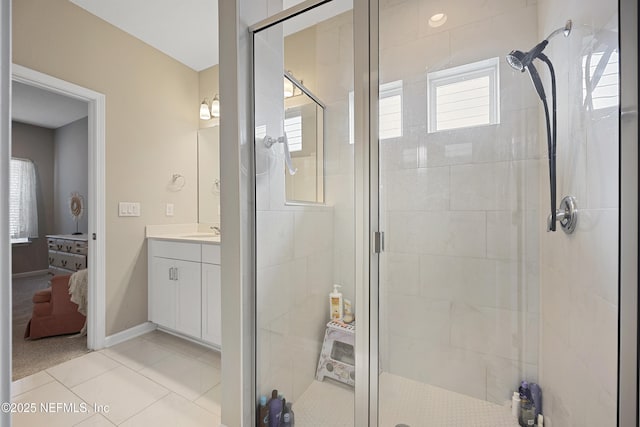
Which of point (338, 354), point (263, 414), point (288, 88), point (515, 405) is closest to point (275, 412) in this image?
point (263, 414)

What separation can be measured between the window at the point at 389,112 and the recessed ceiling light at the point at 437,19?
369 millimetres

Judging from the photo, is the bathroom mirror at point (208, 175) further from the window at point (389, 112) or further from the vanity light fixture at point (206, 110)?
the window at point (389, 112)

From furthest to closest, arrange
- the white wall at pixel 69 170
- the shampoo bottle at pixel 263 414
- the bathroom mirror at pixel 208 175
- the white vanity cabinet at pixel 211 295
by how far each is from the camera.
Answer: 1. the white wall at pixel 69 170
2. the bathroom mirror at pixel 208 175
3. the white vanity cabinet at pixel 211 295
4. the shampoo bottle at pixel 263 414

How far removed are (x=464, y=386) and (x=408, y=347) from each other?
339 mm

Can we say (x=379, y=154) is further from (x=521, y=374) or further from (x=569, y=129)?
(x=521, y=374)

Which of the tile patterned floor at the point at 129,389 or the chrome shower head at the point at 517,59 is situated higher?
the chrome shower head at the point at 517,59

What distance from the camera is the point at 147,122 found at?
8.29ft

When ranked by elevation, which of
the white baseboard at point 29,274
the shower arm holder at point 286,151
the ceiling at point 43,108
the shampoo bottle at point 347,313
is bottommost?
the white baseboard at point 29,274

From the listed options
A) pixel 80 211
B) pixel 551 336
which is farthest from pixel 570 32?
pixel 80 211

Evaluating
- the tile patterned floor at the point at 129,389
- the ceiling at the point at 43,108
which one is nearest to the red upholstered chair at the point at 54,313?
the tile patterned floor at the point at 129,389

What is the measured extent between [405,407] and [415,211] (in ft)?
3.10

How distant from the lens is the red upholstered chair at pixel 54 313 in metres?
2.31

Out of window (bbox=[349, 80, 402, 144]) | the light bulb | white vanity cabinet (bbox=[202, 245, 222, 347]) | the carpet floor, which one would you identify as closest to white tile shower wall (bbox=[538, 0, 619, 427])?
window (bbox=[349, 80, 402, 144])

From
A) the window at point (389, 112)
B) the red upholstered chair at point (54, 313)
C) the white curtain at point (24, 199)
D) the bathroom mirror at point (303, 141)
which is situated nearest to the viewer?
the window at point (389, 112)
